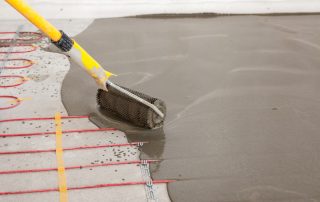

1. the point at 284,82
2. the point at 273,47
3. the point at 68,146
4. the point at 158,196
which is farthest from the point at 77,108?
the point at 273,47

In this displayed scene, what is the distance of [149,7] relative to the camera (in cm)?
472

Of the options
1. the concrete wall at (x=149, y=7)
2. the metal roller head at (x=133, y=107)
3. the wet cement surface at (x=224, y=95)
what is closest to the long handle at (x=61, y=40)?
the metal roller head at (x=133, y=107)

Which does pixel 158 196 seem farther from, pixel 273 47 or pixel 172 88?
pixel 273 47

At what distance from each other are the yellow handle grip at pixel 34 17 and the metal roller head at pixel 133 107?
1.64 feet

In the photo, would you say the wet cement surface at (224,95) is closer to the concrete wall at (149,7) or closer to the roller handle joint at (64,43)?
the concrete wall at (149,7)

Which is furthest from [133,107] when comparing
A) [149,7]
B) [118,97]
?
[149,7]

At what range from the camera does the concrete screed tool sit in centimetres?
259

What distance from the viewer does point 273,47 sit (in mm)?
3965

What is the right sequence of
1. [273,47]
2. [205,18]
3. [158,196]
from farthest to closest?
[205,18], [273,47], [158,196]

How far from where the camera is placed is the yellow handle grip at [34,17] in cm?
239

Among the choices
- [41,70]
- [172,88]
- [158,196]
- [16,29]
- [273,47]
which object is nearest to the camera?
[158,196]

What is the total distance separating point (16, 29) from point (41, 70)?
39.9 inches

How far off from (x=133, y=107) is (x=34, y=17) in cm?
81

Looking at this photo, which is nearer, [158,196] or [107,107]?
[158,196]
